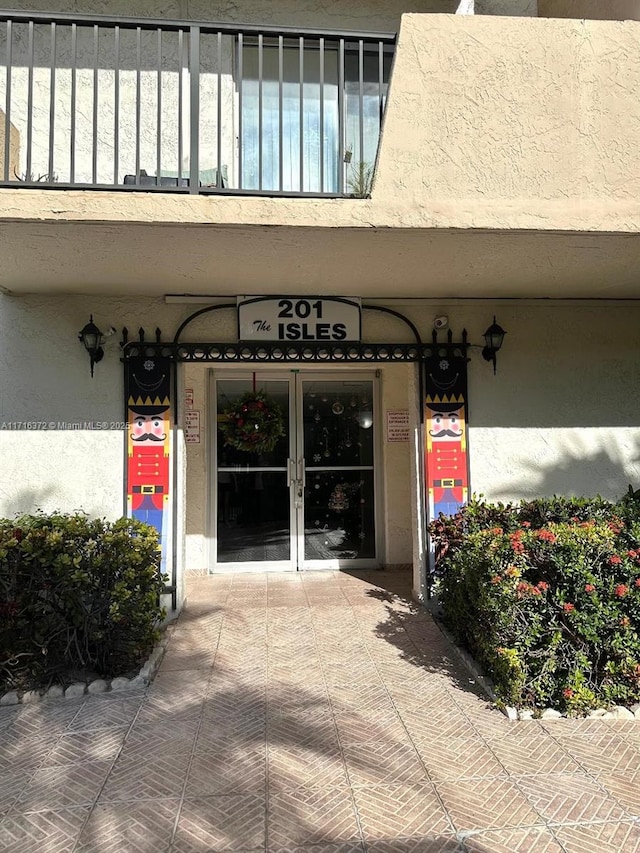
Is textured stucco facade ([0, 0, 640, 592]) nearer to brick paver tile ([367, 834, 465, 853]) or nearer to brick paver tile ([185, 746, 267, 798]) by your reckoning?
brick paver tile ([185, 746, 267, 798])

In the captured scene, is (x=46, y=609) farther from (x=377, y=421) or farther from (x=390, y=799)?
(x=377, y=421)

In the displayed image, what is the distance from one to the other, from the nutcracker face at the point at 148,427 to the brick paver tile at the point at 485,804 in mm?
3686

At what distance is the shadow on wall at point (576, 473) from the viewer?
5.45m

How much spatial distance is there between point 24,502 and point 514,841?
4611 mm

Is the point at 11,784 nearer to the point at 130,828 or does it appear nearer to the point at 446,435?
the point at 130,828

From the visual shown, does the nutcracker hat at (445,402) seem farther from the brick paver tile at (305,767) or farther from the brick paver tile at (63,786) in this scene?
the brick paver tile at (63,786)

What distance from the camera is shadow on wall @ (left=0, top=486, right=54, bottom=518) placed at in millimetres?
4926

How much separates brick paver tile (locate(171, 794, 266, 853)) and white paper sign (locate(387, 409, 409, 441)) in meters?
4.74

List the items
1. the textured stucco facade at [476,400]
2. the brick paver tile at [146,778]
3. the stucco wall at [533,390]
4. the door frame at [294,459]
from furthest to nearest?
the door frame at [294,459]
the stucco wall at [533,390]
the textured stucco facade at [476,400]
the brick paver tile at [146,778]

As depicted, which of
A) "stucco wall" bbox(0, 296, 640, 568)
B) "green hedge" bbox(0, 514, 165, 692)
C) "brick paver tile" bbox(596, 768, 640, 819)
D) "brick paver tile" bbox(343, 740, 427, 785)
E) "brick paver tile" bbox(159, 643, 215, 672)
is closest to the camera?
"brick paver tile" bbox(596, 768, 640, 819)

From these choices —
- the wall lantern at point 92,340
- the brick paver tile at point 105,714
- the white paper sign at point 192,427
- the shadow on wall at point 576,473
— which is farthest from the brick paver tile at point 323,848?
the white paper sign at point 192,427

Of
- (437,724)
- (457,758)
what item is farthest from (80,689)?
(457,758)

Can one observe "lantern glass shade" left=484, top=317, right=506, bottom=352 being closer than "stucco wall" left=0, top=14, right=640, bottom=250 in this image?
No

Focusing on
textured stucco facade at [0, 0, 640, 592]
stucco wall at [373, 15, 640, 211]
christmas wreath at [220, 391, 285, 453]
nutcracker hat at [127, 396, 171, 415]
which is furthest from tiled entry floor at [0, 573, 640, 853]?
stucco wall at [373, 15, 640, 211]
